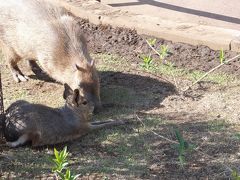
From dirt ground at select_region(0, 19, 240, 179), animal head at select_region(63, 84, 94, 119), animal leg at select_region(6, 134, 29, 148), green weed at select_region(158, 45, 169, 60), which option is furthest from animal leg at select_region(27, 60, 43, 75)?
animal leg at select_region(6, 134, 29, 148)

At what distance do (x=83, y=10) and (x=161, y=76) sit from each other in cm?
214

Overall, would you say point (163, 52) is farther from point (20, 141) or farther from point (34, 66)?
point (20, 141)

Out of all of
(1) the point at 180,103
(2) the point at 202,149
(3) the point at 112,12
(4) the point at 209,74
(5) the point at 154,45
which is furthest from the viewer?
(3) the point at 112,12

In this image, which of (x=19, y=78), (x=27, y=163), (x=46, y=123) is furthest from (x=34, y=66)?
(x=27, y=163)

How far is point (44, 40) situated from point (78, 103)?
60.6 inches

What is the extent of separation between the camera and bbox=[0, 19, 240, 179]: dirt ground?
4805mm

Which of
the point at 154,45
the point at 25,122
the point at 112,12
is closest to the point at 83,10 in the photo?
the point at 112,12

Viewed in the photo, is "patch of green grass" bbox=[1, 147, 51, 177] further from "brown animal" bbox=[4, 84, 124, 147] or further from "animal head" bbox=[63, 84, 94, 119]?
"animal head" bbox=[63, 84, 94, 119]

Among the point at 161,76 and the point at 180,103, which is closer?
the point at 180,103

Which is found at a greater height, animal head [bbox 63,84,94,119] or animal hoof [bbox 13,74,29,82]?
animal head [bbox 63,84,94,119]

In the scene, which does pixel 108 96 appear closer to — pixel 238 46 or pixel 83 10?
pixel 238 46

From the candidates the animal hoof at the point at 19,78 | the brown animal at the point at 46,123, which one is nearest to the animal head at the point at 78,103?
the brown animal at the point at 46,123

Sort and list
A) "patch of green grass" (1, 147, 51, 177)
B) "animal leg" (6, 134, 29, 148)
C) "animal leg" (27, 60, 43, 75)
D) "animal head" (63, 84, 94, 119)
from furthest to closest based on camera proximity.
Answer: "animal leg" (27, 60, 43, 75), "animal head" (63, 84, 94, 119), "animal leg" (6, 134, 29, 148), "patch of green grass" (1, 147, 51, 177)

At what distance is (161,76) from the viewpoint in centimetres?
702
